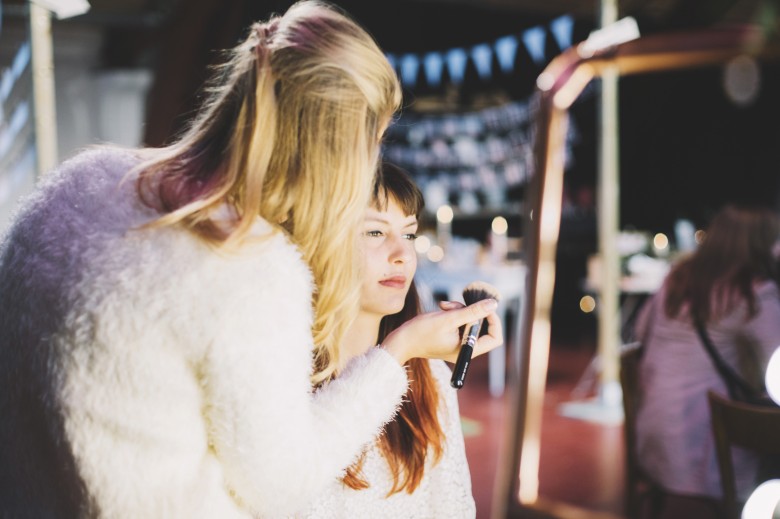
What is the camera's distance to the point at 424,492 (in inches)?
50.9

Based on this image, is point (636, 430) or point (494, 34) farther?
point (494, 34)

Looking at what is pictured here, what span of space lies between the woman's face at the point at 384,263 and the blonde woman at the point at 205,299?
0.29 meters

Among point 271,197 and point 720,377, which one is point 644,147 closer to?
point 720,377

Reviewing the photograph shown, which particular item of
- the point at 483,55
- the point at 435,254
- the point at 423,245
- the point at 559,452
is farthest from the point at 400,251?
the point at 423,245

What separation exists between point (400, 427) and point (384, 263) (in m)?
0.31

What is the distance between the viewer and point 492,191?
8.91 m

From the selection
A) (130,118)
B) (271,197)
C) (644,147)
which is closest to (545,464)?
(271,197)

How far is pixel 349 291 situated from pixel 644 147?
8736 mm

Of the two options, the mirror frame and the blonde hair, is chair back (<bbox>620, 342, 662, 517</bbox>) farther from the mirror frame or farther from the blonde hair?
the blonde hair

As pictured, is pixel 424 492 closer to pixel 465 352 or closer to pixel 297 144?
pixel 465 352

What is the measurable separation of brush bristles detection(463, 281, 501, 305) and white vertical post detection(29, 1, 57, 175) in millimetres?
2124

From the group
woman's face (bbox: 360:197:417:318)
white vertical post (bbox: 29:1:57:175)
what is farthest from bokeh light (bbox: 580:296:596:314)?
woman's face (bbox: 360:197:417:318)

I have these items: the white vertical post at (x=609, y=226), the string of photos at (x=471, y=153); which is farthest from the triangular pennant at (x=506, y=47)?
the string of photos at (x=471, y=153)

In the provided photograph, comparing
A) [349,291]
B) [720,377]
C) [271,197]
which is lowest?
[720,377]
